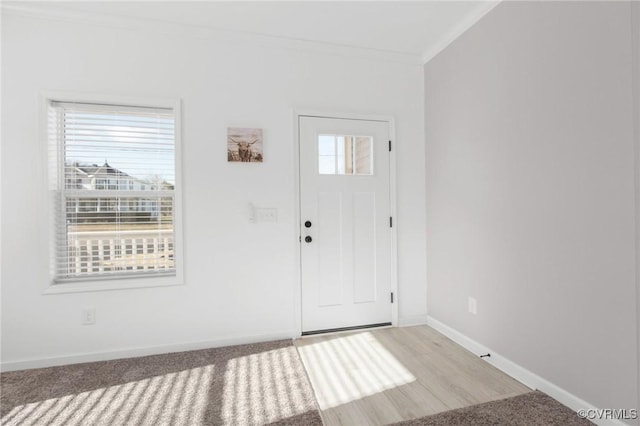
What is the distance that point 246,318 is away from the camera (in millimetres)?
2715

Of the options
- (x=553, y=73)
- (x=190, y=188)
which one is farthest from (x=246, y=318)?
(x=553, y=73)

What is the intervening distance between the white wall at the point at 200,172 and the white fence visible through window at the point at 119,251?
7.3 inches

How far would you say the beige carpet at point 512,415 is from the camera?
5.44ft

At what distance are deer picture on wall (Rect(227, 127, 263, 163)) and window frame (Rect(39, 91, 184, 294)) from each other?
0.40 metres

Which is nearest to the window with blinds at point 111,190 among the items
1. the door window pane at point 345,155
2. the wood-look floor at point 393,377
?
the door window pane at point 345,155

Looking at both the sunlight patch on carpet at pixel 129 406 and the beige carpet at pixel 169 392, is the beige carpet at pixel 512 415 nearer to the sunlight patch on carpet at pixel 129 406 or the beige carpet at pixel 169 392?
the beige carpet at pixel 169 392

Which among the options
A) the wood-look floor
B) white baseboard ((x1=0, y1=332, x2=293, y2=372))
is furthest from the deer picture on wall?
the wood-look floor

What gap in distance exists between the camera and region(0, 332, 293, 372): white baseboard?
230 centimetres

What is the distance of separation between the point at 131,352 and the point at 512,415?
267 centimetres

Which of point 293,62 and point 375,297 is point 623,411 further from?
point 293,62

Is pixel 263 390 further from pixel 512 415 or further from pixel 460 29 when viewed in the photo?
pixel 460 29

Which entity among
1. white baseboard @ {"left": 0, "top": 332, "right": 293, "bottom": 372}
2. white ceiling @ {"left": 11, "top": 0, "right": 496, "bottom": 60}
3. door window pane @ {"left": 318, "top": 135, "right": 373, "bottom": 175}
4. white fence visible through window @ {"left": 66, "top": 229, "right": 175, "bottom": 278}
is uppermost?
white ceiling @ {"left": 11, "top": 0, "right": 496, "bottom": 60}

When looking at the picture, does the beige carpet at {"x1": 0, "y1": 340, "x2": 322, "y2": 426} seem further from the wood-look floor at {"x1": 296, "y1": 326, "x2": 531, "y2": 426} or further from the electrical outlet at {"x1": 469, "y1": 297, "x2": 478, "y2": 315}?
the electrical outlet at {"x1": 469, "y1": 297, "x2": 478, "y2": 315}

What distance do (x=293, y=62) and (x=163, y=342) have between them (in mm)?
2640
